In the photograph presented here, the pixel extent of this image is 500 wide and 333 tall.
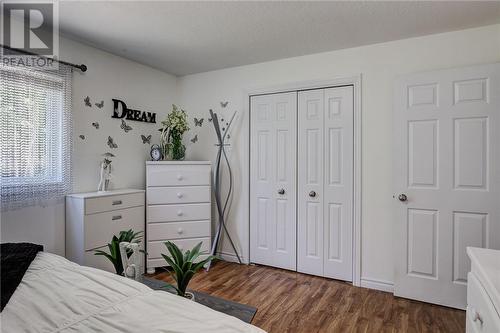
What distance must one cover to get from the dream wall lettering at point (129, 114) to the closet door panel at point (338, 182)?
7.11 ft

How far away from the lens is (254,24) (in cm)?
246

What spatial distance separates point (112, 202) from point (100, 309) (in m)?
1.83

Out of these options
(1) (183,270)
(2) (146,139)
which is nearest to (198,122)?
(2) (146,139)

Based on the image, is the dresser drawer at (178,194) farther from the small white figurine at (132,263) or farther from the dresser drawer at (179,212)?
the small white figurine at (132,263)

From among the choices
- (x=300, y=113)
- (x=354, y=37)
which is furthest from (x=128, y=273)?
(x=354, y=37)

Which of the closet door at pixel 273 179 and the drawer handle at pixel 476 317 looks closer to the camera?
the drawer handle at pixel 476 317

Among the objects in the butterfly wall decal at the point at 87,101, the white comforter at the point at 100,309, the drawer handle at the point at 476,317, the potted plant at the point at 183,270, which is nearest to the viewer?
the white comforter at the point at 100,309

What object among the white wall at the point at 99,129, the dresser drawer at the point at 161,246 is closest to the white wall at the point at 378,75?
the dresser drawer at the point at 161,246

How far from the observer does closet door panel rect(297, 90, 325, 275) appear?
10.3 feet

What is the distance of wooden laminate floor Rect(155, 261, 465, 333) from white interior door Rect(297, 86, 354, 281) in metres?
0.23

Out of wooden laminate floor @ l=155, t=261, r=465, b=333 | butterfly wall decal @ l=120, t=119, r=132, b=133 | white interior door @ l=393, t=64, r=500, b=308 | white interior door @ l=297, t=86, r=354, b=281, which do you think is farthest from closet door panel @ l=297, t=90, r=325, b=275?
butterfly wall decal @ l=120, t=119, r=132, b=133

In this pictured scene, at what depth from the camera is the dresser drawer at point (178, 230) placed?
126 inches

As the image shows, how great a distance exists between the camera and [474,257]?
1.46 m

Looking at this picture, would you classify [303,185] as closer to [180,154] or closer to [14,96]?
[180,154]
